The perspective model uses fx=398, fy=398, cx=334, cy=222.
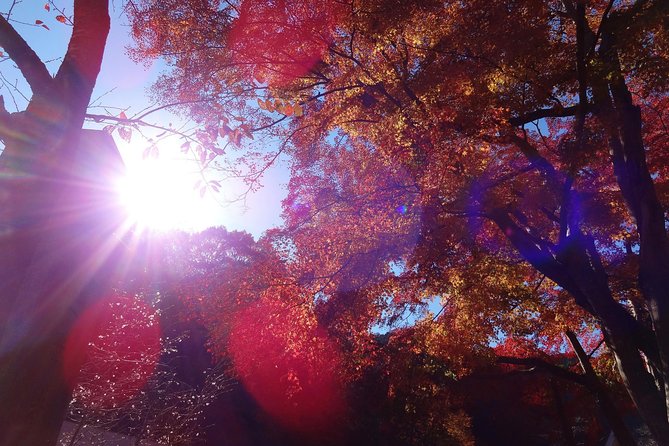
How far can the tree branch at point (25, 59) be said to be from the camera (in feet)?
7.79

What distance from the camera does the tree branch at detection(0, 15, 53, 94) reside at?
237 centimetres

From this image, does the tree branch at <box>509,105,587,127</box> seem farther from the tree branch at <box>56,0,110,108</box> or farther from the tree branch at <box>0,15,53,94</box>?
the tree branch at <box>0,15,53,94</box>

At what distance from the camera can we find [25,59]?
2.42 metres

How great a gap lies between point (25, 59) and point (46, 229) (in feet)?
3.77

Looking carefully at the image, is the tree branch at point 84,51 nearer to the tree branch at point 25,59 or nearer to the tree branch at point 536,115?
the tree branch at point 25,59

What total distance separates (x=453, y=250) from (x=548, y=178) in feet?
10.2

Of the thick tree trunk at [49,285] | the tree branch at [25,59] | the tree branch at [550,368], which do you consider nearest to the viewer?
the thick tree trunk at [49,285]

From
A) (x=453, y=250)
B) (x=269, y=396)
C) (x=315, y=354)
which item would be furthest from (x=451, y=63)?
(x=269, y=396)

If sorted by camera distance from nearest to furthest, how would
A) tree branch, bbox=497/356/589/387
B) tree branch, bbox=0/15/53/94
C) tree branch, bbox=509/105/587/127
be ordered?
tree branch, bbox=0/15/53/94 → tree branch, bbox=509/105/587/127 → tree branch, bbox=497/356/589/387

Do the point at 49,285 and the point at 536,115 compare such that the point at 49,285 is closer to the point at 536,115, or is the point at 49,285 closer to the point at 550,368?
the point at 536,115

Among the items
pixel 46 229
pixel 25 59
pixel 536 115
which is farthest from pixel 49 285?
pixel 536 115

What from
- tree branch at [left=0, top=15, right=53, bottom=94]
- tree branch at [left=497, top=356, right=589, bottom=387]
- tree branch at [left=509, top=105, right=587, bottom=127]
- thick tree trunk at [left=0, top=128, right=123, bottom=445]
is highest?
tree branch at [left=509, top=105, right=587, bottom=127]

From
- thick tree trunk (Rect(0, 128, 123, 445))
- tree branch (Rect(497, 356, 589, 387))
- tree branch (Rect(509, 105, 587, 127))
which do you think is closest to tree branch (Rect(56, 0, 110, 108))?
thick tree trunk (Rect(0, 128, 123, 445))

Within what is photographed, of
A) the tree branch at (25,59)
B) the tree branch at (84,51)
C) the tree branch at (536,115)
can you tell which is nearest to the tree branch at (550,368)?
the tree branch at (536,115)
